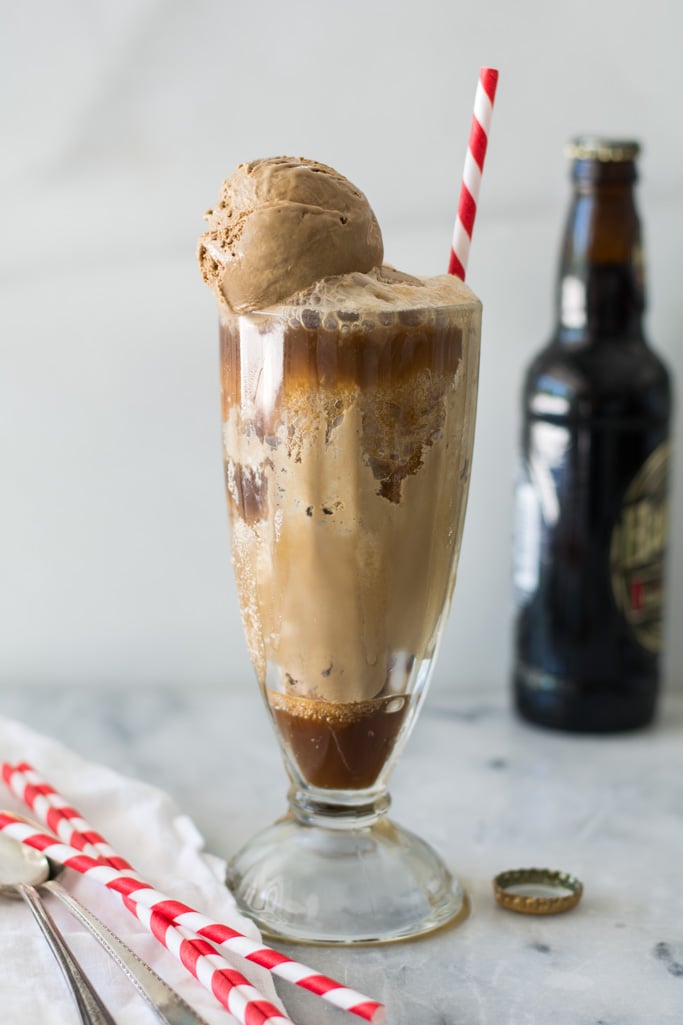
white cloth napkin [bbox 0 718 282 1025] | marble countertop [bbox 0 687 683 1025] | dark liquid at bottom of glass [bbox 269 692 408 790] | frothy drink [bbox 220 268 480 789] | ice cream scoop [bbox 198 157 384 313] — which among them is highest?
ice cream scoop [bbox 198 157 384 313]

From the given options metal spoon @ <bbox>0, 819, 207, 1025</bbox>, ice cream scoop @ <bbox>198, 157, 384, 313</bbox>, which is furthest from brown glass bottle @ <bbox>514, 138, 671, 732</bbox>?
metal spoon @ <bbox>0, 819, 207, 1025</bbox>

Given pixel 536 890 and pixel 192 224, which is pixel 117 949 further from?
pixel 192 224

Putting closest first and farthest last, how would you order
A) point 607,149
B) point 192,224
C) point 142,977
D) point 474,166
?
point 142,977, point 474,166, point 607,149, point 192,224

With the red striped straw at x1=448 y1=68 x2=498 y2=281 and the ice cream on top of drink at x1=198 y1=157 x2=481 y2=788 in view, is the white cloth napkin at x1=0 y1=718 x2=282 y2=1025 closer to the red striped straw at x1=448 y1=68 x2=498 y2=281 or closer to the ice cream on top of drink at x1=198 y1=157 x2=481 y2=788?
the ice cream on top of drink at x1=198 y1=157 x2=481 y2=788

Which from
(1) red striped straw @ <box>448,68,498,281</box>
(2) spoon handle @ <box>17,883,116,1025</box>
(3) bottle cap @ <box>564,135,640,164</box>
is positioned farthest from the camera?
(3) bottle cap @ <box>564,135,640,164</box>

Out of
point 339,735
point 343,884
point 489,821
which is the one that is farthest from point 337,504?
point 489,821

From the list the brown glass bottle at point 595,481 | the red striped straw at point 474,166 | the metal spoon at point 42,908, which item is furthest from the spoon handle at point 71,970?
the brown glass bottle at point 595,481

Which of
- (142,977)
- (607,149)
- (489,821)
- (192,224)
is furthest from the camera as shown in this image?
(192,224)
